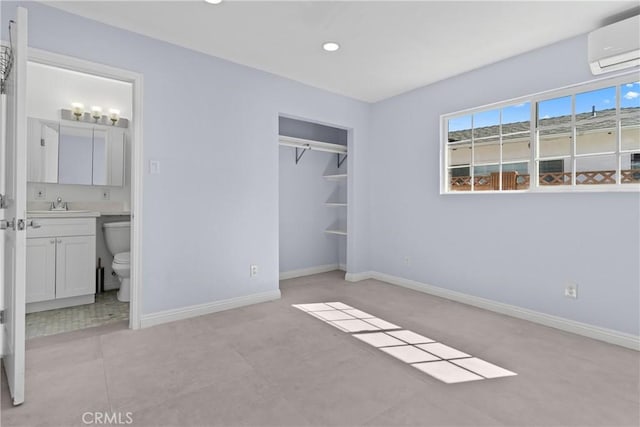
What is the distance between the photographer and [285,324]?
114 inches

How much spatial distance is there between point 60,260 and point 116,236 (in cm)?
60

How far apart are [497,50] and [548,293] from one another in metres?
2.30

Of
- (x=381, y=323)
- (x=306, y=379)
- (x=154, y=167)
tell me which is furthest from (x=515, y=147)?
(x=154, y=167)

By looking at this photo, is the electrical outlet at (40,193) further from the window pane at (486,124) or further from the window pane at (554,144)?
the window pane at (554,144)

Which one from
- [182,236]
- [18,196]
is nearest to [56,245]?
[182,236]

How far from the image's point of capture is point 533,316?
9.84ft

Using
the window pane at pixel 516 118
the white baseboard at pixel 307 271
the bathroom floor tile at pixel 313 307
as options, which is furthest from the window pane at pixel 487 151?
the white baseboard at pixel 307 271

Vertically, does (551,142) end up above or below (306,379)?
above

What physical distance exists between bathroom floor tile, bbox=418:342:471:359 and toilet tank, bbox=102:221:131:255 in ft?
11.3

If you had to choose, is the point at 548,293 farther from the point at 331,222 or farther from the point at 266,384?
the point at 331,222

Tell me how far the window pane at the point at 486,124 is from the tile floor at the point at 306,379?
1958mm

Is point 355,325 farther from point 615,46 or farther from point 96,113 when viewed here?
point 96,113

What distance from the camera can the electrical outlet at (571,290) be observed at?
2754mm

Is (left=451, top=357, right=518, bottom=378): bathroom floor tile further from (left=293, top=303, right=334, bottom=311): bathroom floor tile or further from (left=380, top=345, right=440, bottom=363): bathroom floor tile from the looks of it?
(left=293, top=303, right=334, bottom=311): bathroom floor tile
